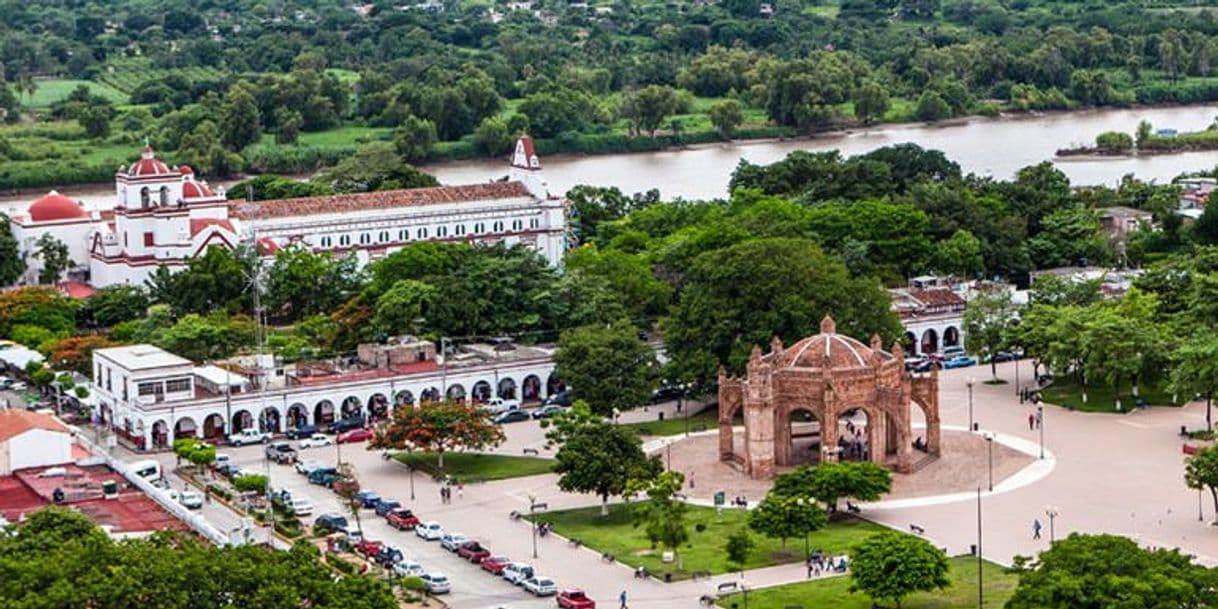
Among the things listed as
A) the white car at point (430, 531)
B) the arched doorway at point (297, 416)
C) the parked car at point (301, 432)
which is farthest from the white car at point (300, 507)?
the arched doorway at point (297, 416)

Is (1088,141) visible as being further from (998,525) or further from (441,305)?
(998,525)

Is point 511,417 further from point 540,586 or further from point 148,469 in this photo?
point 540,586

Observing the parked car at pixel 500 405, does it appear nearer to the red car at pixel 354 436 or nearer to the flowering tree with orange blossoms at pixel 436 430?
the red car at pixel 354 436

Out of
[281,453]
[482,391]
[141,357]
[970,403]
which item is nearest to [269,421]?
[281,453]

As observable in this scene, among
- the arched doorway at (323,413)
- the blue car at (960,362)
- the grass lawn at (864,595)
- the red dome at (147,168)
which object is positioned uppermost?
the red dome at (147,168)

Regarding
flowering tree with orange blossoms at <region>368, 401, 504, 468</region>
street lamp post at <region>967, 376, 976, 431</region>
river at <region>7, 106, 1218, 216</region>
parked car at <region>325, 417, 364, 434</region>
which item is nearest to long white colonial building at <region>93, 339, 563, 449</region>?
parked car at <region>325, 417, 364, 434</region>

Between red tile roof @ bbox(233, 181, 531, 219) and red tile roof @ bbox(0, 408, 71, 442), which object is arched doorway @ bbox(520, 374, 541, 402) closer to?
red tile roof @ bbox(0, 408, 71, 442)

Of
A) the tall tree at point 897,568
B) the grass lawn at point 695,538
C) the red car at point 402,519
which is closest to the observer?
the tall tree at point 897,568
